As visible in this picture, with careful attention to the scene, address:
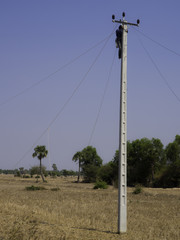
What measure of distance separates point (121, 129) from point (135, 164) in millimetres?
56020

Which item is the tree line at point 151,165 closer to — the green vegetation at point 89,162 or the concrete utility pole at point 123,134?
the green vegetation at point 89,162

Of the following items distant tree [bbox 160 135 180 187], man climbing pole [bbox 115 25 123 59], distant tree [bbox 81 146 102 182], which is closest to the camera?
man climbing pole [bbox 115 25 123 59]

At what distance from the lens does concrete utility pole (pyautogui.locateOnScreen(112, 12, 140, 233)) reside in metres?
11.8

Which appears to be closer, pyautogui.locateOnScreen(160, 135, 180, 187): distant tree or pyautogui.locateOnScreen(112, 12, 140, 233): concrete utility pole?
pyautogui.locateOnScreen(112, 12, 140, 233): concrete utility pole

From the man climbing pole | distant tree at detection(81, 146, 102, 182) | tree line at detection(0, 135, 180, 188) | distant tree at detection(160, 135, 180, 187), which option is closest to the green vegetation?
distant tree at detection(81, 146, 102, 182)

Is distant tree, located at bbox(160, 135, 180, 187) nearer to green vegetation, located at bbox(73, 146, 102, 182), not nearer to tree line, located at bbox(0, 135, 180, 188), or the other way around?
tree line, located at bbox(0, 135, 180, 188)

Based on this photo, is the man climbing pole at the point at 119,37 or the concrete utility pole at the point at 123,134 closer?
the concrete utility pole at the point at 123,134

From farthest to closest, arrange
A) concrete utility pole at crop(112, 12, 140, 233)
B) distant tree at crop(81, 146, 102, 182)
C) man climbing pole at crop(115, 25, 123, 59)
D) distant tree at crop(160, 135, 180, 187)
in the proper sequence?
distant tree at crop(81, 146, 102, 182), distant tree at crop(160, 135, 180, 187), man climbing pole at crop(115, 25, 123, 59), concrete utility pole at crop(112, 12, 140, 233)

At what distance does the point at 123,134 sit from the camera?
1210 centimetres

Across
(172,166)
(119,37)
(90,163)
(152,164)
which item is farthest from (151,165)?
(119,37)

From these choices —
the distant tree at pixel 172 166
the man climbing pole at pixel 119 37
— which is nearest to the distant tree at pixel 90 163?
the distant tree at pixel 172 166

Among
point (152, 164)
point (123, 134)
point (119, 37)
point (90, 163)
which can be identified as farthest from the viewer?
point (90, 163)

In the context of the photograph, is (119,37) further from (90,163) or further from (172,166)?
(90,163)

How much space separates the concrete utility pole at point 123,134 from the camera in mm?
11766
